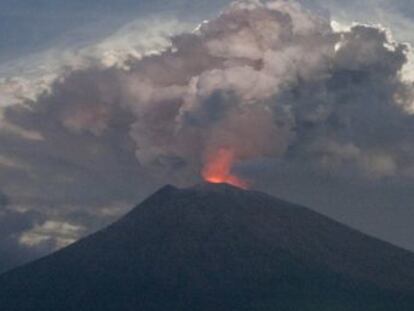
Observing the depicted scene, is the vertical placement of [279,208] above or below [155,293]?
above

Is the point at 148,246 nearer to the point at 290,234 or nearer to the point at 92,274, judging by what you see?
the point at 92,274

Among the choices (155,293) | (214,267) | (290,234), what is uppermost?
(290,234)

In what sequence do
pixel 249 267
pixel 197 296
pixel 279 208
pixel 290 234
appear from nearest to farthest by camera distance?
pixel 197 296
pixel 249 267
pixel 290 234
pixel 279 208

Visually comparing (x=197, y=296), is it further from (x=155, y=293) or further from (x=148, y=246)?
(x=148, y=246)

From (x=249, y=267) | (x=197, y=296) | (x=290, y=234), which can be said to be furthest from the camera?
(x=290, y=234)

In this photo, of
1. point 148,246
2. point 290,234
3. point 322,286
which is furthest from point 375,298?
point 148,246

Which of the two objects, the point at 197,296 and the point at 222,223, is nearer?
Result: the point at 197,296
